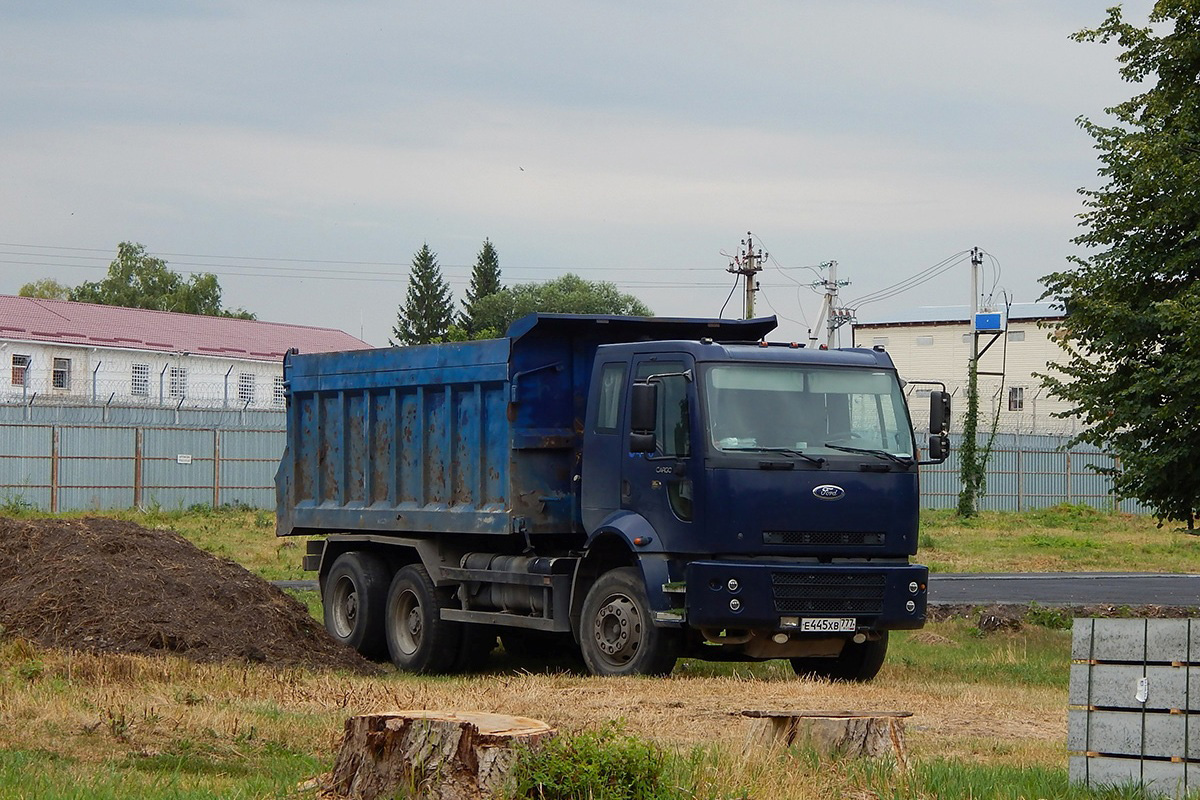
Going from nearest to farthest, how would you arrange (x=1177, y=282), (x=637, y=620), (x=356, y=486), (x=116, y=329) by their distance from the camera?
(x=637, y=620)
(x=356, y=486)
(x=1177, y=282)
(x=116, y=329)

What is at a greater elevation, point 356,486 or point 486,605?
point 356,486

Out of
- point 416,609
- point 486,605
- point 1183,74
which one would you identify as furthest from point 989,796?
point 1183,74

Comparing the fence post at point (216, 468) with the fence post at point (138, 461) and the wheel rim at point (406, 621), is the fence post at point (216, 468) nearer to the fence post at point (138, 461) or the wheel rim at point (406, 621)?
the fence post at point (138, 461)

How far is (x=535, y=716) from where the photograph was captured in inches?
396

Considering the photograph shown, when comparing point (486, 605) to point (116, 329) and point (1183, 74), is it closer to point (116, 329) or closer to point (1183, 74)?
point (1183, 74)

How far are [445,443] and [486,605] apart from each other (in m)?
1.56

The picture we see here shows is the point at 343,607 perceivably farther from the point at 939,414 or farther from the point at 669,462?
the point at 939,414

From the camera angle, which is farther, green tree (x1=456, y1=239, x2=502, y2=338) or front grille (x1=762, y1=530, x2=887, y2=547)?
green tree (x1=456, y1=239, x2=502, y2=338)

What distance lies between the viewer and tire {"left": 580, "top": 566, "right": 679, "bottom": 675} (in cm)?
1321

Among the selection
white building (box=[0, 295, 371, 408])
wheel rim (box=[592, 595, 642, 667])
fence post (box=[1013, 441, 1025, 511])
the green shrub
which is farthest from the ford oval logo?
white building (box=[0, 295, 371, 408])

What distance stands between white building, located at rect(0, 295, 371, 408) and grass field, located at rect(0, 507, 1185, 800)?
141 feet

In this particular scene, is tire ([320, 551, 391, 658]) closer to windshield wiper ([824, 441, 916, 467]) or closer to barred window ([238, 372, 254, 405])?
windshield wiper ([824, 441, 916, 467])

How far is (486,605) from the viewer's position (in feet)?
50.3

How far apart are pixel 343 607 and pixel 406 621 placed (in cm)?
111
